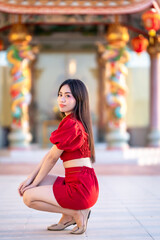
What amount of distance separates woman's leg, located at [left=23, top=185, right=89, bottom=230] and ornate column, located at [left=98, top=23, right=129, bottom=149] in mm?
6336

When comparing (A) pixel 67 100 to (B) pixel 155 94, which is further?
(B) pixel 155 94

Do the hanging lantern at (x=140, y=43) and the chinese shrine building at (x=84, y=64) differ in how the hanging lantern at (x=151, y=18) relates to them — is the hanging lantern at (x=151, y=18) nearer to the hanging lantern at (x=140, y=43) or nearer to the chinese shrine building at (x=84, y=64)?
the chinese shrine building at (x=84, y=64)

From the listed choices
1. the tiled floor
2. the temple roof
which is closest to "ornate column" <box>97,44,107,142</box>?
the temple roof

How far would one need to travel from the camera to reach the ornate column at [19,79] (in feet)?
31.0

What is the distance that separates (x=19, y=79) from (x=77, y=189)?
262 inches

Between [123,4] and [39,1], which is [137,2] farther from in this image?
[39,1]

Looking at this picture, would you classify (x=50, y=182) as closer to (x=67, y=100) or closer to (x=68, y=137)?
(x=68, y=137)

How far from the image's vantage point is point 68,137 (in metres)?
3.14

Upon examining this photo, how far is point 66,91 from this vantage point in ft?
10.7

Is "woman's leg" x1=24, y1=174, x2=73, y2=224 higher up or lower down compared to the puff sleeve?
lower down

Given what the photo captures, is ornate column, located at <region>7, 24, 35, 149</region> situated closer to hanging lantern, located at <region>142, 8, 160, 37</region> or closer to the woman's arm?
hanging lantern, located at <region>142, 8, 160, 37</region>

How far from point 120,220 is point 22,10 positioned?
19.1 ft

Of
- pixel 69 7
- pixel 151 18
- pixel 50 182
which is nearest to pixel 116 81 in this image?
pixel 151 18

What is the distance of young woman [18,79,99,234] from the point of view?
10.3 feet
